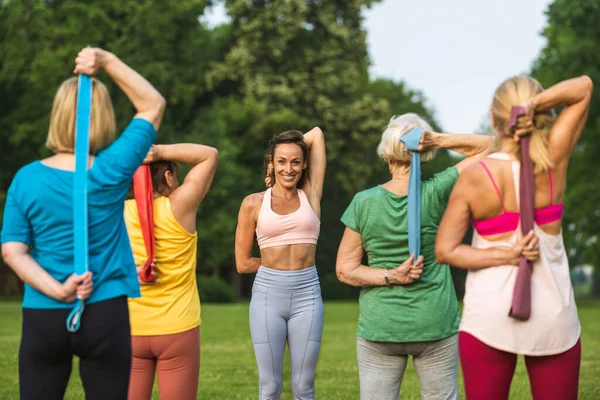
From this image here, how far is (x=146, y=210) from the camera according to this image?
221 inches

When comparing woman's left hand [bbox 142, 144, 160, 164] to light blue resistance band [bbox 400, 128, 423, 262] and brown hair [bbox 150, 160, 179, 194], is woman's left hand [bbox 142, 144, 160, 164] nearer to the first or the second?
brown hair [bbox 150, 160, 179, 194]

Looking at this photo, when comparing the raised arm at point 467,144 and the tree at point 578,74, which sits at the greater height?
the tree at point 578,74

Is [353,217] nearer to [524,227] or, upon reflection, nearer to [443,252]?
[443,252]

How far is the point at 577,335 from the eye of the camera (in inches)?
166

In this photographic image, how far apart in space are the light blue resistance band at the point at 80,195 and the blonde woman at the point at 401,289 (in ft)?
6.32

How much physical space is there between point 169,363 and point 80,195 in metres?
1.79

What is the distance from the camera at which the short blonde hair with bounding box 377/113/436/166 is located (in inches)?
215

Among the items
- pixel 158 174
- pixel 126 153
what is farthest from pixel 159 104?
pixel 158 174

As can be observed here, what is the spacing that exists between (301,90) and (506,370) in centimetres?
3443

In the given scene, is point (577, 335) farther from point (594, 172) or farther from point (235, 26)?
point (594, 172)

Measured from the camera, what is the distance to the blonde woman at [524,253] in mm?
4176

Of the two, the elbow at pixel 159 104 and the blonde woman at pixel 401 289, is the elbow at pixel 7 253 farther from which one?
the blonde woman at pixel 401 289

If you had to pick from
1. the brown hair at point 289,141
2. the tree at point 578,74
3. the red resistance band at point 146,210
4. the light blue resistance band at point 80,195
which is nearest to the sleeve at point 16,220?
the light blue resistance band at point 80,195

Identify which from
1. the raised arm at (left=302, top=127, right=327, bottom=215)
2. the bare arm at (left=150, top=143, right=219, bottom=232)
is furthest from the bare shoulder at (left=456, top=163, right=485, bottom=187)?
the raised arm at (left=302, top=127, right=327, bottom=215)
